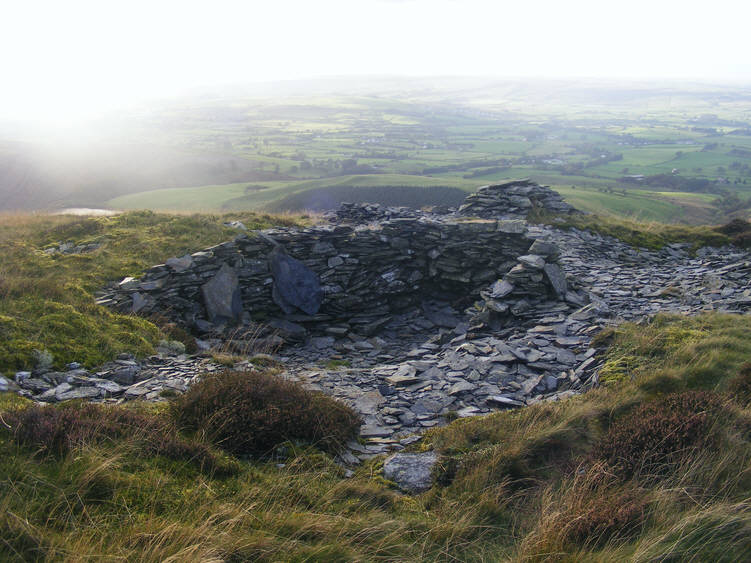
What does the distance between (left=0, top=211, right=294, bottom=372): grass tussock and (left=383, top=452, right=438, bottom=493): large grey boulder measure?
6937 millimetres

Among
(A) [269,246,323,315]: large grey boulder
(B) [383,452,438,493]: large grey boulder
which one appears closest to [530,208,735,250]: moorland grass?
(A) [269,246,323,315]: large grey boulder

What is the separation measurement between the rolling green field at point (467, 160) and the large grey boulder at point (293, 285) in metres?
12.7

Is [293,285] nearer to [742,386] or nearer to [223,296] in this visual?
[223,296]

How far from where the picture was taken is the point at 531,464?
19.5ft

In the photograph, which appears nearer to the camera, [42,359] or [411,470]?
[411,470]

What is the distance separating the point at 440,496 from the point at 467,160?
9945cm

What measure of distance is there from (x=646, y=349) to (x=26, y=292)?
14.1 meters

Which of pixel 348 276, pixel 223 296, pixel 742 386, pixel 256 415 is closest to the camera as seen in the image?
pixel 256 415

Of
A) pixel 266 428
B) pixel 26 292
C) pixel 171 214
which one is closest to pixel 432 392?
pixel 266 428

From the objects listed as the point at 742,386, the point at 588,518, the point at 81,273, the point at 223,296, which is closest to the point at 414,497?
the point at 588,518

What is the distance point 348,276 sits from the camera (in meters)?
17.2

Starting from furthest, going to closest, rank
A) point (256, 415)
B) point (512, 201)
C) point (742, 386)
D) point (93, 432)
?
point (512, 201) → point (742, 386) → point (256, 415) → point (93, 432)

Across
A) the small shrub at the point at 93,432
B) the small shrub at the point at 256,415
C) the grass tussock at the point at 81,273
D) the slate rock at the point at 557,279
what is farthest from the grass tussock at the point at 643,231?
the small shrub at the point at 93,432

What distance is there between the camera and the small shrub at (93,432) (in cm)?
479
